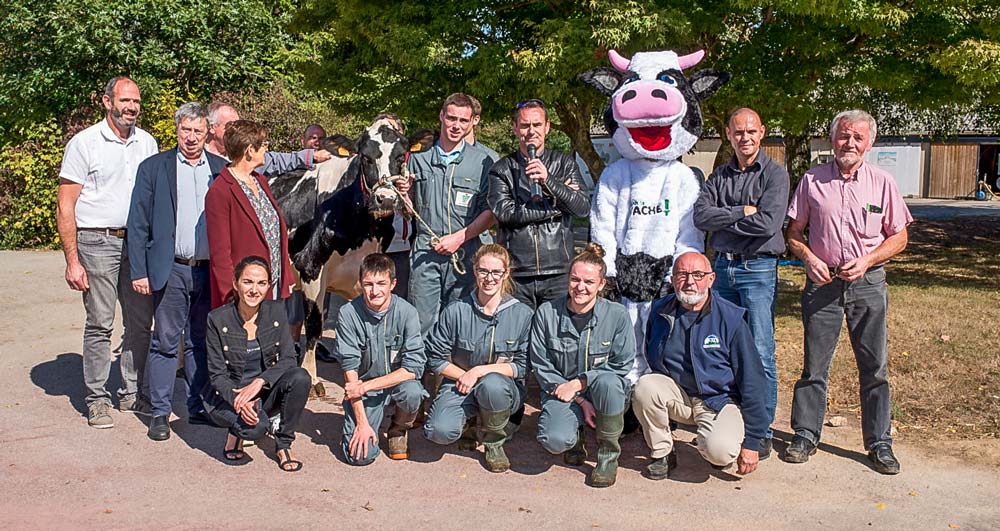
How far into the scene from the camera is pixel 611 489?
4844 millimetres

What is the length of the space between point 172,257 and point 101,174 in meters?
0.78

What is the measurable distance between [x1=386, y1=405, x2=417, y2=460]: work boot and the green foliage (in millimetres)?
12684

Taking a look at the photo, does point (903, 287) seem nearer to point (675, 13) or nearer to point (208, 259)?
point (675, 13)

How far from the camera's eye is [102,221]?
19.5ft

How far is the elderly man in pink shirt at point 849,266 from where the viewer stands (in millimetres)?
5094

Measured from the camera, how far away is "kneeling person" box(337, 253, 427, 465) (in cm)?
525

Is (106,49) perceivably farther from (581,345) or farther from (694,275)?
(694,275)

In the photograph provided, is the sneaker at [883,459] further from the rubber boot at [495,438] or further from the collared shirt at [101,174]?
the collared shirt at [101,174]

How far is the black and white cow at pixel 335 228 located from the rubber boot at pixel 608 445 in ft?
7.98

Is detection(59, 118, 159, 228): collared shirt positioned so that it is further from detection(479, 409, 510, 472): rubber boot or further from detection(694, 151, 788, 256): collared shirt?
detection(694, 151, 788, 256): collared shirt

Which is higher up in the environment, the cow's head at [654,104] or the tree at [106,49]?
the tree at [106,49]

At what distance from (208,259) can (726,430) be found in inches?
130

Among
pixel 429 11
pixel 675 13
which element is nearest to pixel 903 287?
pixel 675 13

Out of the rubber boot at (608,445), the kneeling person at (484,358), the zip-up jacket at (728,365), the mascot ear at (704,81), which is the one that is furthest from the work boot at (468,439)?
the mascot ear at (704,81)
